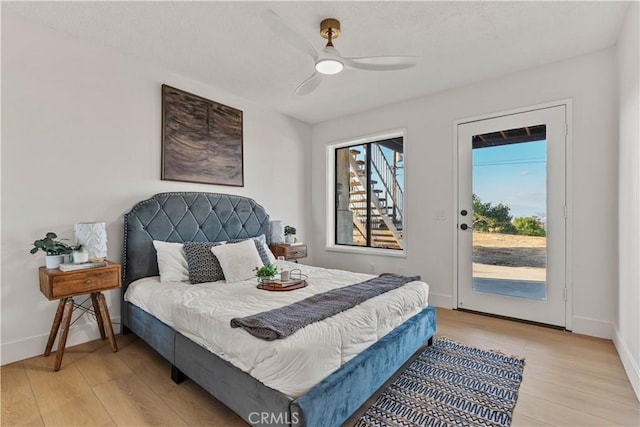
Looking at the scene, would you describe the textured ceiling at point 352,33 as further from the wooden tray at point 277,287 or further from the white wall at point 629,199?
the wooden tray at point 277,287

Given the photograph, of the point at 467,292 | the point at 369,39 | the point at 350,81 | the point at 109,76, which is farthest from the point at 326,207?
the point at 109,76

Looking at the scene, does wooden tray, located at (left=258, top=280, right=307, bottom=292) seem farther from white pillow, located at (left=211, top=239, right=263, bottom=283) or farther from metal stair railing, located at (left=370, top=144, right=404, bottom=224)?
metal stair railing, located at (left=370, top=144, right=404, bottom=224)

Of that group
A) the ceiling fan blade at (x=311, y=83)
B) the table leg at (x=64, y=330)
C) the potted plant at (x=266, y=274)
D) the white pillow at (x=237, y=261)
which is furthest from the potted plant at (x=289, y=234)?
the table leg at (x=64, y=330)

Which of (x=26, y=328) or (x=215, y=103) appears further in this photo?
(x=215, y=103)

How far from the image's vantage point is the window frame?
13.6 feet

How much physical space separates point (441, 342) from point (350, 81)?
113 inches

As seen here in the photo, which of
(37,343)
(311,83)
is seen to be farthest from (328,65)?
(37,343)

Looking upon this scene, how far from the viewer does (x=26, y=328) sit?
96.7 inches

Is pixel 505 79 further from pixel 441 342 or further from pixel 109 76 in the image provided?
pixel 109 76

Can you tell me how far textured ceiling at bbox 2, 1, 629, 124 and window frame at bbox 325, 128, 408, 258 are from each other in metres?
0.90

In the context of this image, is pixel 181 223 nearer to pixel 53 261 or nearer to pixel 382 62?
pixel 53 261

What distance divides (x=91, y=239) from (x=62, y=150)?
82 centimetres

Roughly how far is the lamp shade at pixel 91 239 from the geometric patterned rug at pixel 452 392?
2.36 m

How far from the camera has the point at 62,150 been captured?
263cm
